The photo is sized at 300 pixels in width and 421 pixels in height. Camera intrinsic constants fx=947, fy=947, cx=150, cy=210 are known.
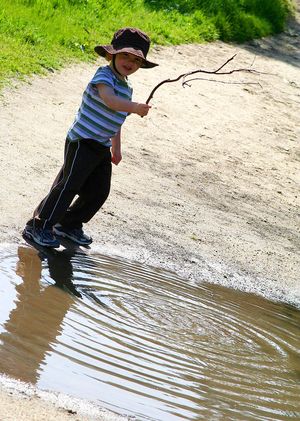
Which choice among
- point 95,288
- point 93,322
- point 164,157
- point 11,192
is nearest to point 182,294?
A: point 95,288

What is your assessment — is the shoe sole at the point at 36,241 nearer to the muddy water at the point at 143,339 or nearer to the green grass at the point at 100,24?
the muddy water at the point at 143,339

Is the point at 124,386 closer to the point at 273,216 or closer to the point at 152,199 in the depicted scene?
the point at 152,199

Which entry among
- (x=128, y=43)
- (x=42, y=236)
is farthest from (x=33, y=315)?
(x=128, y=43)

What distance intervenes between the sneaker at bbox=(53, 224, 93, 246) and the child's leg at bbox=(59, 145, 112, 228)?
0.03 meters

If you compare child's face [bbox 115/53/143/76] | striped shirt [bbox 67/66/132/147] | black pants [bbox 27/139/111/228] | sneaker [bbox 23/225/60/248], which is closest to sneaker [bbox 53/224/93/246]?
black pants [bbox 27/139/111/228]

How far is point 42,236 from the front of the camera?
5957mm

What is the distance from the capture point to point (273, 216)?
27.2 feet

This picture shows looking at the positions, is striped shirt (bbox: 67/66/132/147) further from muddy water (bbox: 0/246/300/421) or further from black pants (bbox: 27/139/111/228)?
muddy water (bbox: 0/246/300/421)

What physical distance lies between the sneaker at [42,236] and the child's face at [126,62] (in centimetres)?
111

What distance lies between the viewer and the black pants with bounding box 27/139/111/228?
19.3 feet

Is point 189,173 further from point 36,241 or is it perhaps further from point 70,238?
point 36,241

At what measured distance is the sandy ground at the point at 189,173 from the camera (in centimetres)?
668

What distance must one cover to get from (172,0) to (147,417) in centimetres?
1142

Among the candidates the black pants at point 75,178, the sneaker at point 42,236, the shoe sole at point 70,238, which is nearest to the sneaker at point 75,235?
the shoe sole at point 70,238
